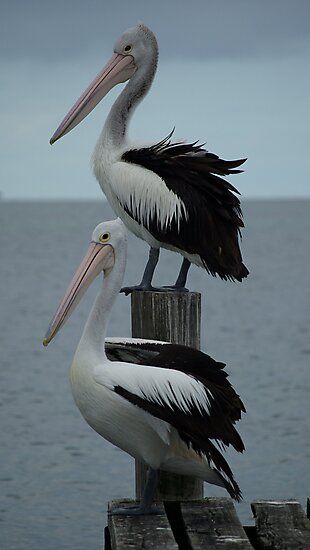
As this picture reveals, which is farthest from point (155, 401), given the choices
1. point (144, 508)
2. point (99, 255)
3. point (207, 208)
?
point (207, 208)

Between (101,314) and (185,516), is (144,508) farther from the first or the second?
(101,314)

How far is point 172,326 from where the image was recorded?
508 centimetres

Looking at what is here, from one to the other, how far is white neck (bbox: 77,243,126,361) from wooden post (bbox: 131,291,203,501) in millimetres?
190

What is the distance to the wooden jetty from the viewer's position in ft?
14.5

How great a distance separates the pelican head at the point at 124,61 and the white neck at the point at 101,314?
165cm

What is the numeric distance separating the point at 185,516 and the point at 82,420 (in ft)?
32.0

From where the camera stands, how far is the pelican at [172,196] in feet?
18.7

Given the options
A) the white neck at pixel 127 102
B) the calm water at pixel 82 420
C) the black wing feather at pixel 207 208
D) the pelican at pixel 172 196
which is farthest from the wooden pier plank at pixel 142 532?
the calm water at pixel 82 420

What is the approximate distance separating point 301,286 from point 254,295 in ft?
8.54

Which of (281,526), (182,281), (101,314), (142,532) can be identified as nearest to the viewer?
(142,532)

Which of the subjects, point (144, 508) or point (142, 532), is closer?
point (142, 532)

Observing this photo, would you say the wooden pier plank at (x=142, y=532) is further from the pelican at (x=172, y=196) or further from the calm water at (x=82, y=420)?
the calm water at (x=82, y=420)

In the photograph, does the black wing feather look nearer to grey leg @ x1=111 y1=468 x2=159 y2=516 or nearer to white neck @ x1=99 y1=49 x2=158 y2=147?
white neck @ x1=99 y1=49 x2=158 y2=147

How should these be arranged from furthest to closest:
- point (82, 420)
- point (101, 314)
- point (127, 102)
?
point (82, 420) < point (127, 102) < point (101, 314)
